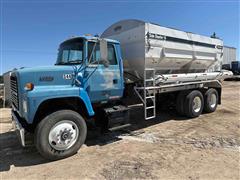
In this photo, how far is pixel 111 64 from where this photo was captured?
5.38m

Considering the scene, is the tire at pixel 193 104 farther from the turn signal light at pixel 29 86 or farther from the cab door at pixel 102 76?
the turn signal light at pixel 29 86

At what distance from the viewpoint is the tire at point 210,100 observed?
27.4 feet

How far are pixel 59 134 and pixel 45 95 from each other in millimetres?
878

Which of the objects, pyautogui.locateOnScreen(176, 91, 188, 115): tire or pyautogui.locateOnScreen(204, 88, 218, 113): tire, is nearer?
pyautogui.locateOnScreen(176, 91, 188, 115): tire

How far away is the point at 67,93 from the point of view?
14.6 feet

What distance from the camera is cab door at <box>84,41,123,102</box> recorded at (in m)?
4.98

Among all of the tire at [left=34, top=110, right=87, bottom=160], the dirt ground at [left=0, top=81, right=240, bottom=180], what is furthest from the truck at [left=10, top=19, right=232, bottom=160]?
the dirt ground at [left=0, top=81, right=240, bottom=180]

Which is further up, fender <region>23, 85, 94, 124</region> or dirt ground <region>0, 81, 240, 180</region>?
fender <region>23, 85, 94, 124</region>

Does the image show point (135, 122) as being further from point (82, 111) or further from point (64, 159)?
point (64, 159)

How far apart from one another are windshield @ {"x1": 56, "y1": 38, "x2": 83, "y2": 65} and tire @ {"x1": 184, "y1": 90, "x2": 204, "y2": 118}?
4.35 m

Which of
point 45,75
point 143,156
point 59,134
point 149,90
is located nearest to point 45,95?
point 45,75

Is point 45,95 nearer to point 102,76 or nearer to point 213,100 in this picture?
point 102,76

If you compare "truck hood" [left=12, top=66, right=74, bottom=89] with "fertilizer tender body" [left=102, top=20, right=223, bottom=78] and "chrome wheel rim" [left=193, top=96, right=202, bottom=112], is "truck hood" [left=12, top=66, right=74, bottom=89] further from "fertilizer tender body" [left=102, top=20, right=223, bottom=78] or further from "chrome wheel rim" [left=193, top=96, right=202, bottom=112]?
"chrome wheel rim" [left=193, top=96, right=202, bottom=112]

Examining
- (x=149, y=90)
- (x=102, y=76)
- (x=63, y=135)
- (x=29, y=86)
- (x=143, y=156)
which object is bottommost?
(x=143, y=156)
